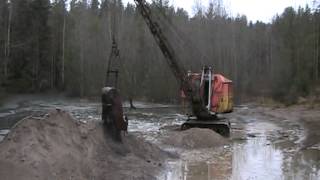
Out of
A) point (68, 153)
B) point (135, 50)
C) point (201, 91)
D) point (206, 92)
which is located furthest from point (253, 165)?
point (135, 50)

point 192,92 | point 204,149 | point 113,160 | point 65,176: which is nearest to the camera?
point 65,176

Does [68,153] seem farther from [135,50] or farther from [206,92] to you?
[135,50]

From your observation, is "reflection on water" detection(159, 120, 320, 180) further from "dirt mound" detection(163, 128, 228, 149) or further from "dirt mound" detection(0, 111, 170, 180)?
"dirt mound" detection(0, 111, 170, 180)

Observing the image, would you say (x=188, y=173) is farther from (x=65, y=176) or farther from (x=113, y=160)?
(x=65, y=176)

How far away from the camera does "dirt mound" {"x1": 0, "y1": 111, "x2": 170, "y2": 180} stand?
1258 centimetres

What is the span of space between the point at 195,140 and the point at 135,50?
2002 inches

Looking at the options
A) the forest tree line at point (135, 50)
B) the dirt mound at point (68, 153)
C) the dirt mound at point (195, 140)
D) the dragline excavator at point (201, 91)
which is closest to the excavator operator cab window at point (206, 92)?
the dragline excavator at point (201, 91)

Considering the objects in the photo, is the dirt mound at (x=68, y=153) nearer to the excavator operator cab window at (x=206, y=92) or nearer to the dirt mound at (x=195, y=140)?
the dirt mound at (x=195, y=140)

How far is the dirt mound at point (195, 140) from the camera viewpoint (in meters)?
24.7

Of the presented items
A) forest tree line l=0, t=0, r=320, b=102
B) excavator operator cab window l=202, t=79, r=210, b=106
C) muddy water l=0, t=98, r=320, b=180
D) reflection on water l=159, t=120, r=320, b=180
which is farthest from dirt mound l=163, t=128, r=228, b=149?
forest tree line l=0, t=0, r=320, b=102

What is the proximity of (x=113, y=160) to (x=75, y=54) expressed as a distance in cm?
6114

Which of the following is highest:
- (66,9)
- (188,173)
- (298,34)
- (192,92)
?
(66,9)

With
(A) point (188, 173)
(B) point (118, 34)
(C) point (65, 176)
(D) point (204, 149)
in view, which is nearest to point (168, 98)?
(B) point (118, 34)

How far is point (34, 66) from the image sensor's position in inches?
2918
